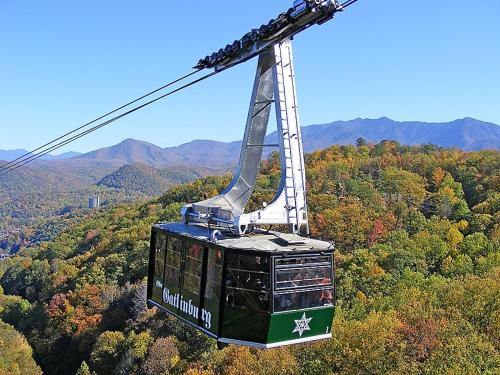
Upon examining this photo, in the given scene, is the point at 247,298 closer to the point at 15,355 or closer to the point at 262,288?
the point at 262,288

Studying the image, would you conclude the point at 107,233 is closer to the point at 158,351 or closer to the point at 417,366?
the point at 158,351

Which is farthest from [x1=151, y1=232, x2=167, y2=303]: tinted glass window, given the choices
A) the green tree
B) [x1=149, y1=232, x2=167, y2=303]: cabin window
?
the green tree

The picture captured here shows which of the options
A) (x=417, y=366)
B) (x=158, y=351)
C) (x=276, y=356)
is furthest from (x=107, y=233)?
(x=417, y=366)

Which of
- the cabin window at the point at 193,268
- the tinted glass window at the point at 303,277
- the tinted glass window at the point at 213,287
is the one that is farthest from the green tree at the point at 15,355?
the tinted glass window at the point at 303,277

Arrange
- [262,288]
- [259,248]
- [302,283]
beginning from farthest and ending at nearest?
[302,283], [259,248], [262,288]

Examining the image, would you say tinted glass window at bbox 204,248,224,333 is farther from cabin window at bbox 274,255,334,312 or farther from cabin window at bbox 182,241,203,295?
cabin window at bbox 274,255,334,312

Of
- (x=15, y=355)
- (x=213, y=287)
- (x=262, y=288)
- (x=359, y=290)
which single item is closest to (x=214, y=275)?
(x=213, y=287)
